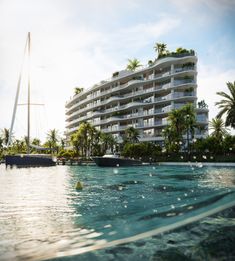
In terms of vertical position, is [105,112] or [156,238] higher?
[105,112]

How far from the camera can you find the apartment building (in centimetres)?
6831

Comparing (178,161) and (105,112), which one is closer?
(178,161)

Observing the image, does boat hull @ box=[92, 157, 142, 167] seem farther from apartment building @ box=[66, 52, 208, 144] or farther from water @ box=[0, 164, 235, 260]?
water @ box=[0, 164, 235, 260]

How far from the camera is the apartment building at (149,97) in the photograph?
68.3 meters

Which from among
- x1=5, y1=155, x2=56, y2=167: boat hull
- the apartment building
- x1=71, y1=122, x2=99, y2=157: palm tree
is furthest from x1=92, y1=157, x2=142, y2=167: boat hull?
x1=71, y1=122, x2=99, y2=157: palm tree

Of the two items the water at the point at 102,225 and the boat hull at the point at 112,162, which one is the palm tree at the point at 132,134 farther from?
the water at the point at 102,225

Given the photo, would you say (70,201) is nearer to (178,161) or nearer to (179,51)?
(178,161)

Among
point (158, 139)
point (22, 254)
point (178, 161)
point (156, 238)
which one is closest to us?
point (22, 254)

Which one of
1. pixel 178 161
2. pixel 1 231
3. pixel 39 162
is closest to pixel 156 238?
pixel 1 231

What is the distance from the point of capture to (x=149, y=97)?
3012 inches

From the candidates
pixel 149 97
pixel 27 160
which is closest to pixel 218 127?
pixel 149 97

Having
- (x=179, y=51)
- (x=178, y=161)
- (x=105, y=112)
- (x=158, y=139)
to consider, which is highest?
(x=179, y=51)

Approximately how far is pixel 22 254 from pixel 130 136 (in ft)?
215

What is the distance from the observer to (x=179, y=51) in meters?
71.9
